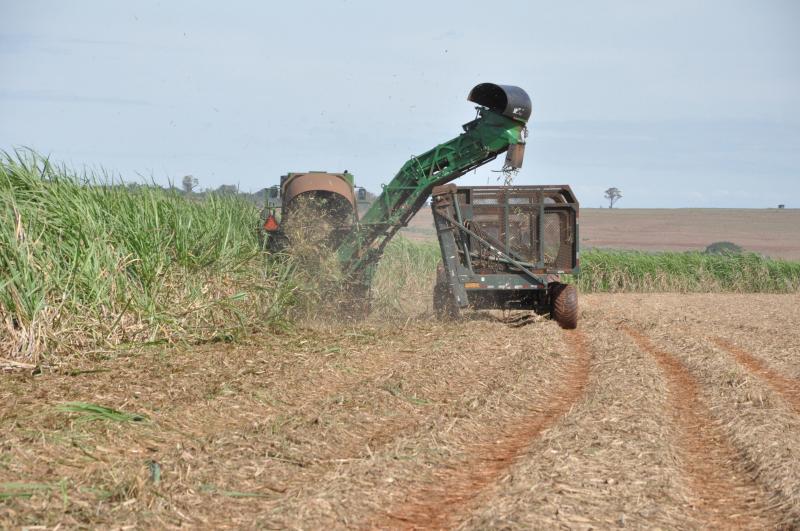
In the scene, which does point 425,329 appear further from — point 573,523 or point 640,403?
point 573,523

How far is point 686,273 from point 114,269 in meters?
21.4

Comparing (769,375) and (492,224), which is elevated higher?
(492,224)

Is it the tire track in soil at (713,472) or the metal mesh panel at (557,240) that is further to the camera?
the metal mesh panel at (557,240)

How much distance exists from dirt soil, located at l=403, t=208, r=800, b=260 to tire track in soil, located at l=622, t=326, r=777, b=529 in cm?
3771

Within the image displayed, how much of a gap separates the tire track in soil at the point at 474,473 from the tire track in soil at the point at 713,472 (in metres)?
1.03

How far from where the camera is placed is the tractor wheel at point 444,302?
14.8 meters

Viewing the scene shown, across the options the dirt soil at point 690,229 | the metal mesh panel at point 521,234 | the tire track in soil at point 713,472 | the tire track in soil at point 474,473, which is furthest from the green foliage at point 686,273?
the dirt soil at point 690,229

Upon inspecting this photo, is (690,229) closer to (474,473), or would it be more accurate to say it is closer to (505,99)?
(505,99)

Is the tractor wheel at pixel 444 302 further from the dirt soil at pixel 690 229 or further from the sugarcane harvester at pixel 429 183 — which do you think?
the dirt soil at pixel 690 229

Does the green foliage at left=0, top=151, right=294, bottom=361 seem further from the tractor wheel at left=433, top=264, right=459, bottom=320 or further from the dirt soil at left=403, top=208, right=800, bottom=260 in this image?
the dirt soil at left=403, top=208, right=800, bottom=260

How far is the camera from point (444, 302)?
50.0 ft

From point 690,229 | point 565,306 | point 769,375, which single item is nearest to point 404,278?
point 565,306

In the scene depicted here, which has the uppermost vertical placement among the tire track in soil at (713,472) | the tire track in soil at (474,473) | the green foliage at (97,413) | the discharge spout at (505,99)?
the discharge spout at (505,99)

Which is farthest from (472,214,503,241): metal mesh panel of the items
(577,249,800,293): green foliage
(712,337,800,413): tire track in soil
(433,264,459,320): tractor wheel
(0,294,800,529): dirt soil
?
(577,249,800,293): green foliage
